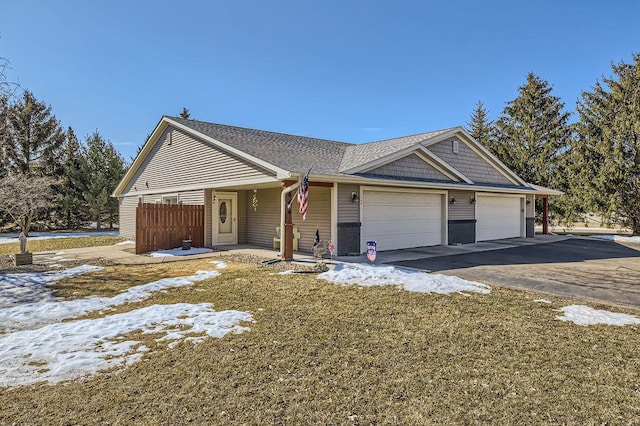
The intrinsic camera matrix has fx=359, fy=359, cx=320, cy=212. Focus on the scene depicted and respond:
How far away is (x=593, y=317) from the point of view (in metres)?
5.14

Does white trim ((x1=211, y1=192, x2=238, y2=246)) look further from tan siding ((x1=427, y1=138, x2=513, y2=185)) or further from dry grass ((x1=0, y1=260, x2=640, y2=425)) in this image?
dry grass ((x1=0, y1=260, x2=640, y2=425))

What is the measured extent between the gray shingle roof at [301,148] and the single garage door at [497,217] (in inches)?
160

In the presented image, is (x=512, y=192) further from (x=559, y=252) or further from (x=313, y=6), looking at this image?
(x=313, y=6)

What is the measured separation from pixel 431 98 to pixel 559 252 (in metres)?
10.9

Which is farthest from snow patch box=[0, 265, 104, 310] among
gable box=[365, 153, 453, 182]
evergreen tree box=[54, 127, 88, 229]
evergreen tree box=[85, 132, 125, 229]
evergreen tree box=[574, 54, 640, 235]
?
evergreen tree box=[574, 54, 640, 235]

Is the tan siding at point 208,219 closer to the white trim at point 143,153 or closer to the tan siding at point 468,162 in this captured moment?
the white trim at point 143,153

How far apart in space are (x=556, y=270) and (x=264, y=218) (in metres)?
9.64

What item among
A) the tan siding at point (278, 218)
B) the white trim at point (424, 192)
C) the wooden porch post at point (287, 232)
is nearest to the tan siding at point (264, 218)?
the tan siding at point (278, 218)

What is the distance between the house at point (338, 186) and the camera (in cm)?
1128

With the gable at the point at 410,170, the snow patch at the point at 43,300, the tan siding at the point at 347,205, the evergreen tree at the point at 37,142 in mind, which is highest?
the evergreen tree at the point at 37,142

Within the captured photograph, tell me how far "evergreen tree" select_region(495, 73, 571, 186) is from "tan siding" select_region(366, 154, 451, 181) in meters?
17.0

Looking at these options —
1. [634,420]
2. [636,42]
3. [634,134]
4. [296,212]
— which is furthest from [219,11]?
[636,42]

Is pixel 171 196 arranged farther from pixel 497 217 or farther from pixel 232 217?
pixel 497 217

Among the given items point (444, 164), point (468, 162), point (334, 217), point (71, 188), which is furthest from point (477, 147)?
point (71, 188)
